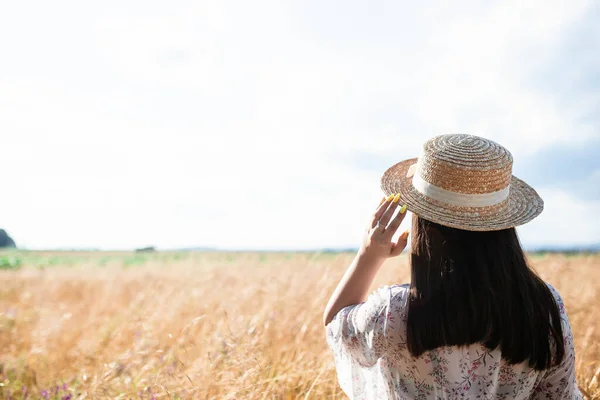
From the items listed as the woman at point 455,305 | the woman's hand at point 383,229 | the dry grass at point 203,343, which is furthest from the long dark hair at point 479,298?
the dry grass at point 203,343

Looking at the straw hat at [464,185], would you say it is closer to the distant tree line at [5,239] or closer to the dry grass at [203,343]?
the dry grass at [203,343]

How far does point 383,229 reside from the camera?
4.27 feet

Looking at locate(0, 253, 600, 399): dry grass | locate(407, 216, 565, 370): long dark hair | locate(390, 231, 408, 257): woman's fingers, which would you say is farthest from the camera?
locate(0, 253, 600, 399): dry grass

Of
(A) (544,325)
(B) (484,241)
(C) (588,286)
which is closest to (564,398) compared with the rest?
(A) (544,325)

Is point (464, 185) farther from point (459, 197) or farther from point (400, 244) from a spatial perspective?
point (400, 244)

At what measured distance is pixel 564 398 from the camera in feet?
4.76

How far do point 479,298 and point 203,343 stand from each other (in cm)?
248

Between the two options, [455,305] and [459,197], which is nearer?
[455,305]

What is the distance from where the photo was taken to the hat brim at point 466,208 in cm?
134

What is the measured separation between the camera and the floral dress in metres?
1.29

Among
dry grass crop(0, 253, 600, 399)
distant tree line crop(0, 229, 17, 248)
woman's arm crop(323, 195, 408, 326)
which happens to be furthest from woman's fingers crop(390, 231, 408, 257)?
distant tree line crop(0, 229, 17, 248)

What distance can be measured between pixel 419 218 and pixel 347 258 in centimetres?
435

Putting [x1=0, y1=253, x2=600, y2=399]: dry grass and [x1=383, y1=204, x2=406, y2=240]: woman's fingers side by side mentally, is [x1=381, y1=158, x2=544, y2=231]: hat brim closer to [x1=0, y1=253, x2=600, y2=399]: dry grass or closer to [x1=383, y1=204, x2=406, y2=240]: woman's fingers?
[x1=383, y1=204, x2=406, y2=240]: woman's fingers

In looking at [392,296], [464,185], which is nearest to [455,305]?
[392,296]
